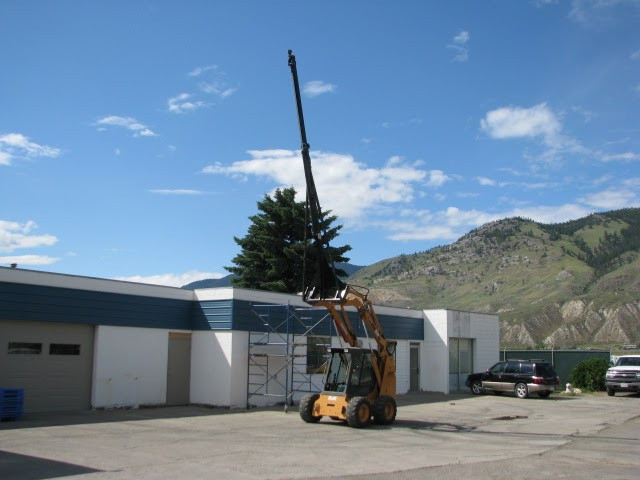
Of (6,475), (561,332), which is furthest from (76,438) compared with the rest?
(561,332)

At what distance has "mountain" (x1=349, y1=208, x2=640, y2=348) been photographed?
8419 centimetres

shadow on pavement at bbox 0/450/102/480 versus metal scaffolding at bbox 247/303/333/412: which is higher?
metal scaffolding at bbox 247/303/333/412

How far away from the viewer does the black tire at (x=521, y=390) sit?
27.1 metres

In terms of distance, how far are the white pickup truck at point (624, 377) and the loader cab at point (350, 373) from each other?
16.4 metres

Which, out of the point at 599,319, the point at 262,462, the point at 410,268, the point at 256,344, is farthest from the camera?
the point at 410,268

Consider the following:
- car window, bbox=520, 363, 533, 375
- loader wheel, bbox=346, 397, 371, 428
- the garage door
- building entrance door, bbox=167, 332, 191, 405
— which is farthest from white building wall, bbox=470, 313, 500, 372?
the garage door

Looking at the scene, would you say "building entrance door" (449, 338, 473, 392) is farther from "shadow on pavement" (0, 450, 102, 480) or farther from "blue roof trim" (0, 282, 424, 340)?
"shadow on pavement" (0, 450, 102, 480)

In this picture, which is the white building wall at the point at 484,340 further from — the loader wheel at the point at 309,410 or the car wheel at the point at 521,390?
the loader wheel at the point at 309,410

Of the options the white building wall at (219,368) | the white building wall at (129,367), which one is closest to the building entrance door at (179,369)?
the white building wall at (219,368)

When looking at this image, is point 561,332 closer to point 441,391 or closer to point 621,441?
point 441,391

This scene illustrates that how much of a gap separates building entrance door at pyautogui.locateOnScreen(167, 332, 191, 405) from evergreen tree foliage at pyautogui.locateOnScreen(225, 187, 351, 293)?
18.4 m

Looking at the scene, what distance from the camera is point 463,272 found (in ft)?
423

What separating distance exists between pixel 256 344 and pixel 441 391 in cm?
1226

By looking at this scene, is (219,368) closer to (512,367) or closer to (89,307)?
(89,307)
